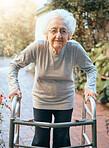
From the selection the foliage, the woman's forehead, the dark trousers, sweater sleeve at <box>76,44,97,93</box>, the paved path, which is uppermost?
the foliage

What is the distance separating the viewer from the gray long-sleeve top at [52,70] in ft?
5.53

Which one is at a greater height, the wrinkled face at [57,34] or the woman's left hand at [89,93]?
the wrinkled face at [57,34]

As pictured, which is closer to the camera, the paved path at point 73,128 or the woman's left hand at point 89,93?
the woman's left hand at point 89,93

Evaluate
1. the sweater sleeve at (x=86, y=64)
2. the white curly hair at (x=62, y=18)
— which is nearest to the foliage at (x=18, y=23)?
the white curly hair at (x=62, y=18)

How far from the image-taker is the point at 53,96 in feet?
5.72

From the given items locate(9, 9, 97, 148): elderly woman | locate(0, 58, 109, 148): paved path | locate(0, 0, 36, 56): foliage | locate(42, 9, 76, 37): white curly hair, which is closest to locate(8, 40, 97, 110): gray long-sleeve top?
locate(9, 9, 97, 148): elderly woman

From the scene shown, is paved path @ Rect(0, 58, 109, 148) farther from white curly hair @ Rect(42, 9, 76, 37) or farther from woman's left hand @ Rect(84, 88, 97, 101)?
white curly hair @ Rect(42, 9, 76, 37)

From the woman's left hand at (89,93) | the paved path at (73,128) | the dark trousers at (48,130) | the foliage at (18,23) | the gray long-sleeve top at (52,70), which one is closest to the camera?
the woman's left hand at (89,93)

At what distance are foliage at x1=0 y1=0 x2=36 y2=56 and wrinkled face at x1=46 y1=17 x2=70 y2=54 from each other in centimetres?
856

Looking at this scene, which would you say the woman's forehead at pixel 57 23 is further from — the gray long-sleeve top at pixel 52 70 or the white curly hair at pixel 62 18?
the gray long-sleeve top at pixel 52 70

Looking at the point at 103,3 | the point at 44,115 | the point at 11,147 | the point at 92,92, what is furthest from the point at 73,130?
the point at 103,3

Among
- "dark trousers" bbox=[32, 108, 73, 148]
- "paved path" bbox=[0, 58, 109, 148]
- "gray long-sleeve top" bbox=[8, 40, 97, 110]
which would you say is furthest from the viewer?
"paved path" bbox=[0, 58, 109, 148]

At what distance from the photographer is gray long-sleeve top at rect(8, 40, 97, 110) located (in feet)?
5.53

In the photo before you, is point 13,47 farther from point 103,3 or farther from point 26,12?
point 103,3
